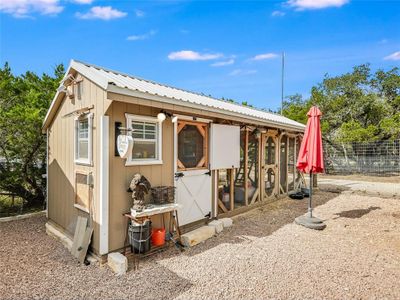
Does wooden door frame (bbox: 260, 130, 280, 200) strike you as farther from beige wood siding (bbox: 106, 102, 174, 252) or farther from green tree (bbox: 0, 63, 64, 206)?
green tree (bbox: 0, 63, 64, 206)


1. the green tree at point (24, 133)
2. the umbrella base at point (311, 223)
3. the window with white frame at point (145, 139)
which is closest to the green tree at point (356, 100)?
the umbrella base at point (311, 223)

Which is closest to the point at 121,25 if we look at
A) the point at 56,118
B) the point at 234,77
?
the point at 56,118

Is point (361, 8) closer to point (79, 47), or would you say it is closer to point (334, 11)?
point (334, 11)

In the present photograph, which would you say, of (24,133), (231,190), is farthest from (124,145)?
(24,133)

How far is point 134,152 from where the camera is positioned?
3986 millimetres

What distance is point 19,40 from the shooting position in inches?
248

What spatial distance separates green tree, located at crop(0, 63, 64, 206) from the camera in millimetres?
6023

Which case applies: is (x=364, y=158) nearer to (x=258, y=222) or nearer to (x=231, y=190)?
(x=258, y=222)

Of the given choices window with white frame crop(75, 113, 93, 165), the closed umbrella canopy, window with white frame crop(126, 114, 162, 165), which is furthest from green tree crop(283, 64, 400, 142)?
window with white frame crop(75, 113, 93, 165)

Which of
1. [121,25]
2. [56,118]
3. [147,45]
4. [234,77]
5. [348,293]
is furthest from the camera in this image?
[234,77]

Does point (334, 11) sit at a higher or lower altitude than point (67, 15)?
higher

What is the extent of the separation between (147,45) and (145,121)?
248 inches

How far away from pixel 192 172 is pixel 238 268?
203 centimetres

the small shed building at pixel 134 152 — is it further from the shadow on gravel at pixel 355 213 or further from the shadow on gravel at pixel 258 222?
the shadow on gravel at pixel 355 213
